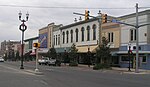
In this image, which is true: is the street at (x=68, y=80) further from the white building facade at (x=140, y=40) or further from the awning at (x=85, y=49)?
the awning at (x=85, y=49)

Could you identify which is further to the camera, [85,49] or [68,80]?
[85,49]

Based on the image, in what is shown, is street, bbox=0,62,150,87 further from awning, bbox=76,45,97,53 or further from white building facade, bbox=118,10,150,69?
awning, bbox=76,45,97,53

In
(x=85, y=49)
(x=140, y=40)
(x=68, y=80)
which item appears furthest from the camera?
(x=85, y=49)

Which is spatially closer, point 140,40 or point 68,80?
point 68,80

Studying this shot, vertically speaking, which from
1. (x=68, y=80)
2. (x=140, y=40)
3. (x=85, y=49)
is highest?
(x=140, y=40)

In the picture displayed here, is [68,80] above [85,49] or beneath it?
beneath

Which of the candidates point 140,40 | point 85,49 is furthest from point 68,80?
point 85,49

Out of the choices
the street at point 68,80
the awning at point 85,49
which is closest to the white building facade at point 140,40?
the awning at point 85,49

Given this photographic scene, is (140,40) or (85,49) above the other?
(140,40)

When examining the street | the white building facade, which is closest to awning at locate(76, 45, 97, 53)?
the white building facade

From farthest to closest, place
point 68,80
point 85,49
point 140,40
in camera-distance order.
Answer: point 85,49 → point 140,40 → point 68,80

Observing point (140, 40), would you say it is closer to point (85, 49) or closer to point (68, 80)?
point (85, 49)

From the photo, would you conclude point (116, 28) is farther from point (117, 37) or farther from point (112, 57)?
point (112, 57)

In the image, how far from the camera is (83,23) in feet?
218
